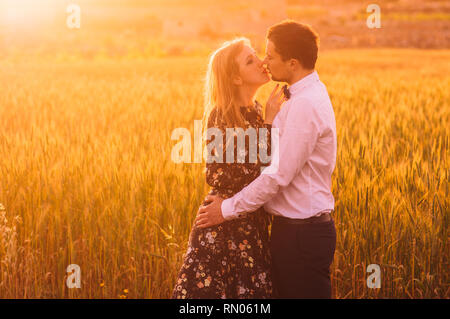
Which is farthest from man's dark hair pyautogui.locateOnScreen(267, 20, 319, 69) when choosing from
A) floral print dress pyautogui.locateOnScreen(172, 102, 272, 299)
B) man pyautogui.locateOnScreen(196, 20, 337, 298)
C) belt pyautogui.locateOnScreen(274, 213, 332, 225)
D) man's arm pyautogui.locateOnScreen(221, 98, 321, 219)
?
belt pyautogui.locateOnScreen(274, 213, 332, 225)

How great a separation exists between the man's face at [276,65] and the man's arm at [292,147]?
0.48ft

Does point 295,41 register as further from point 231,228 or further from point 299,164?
point 231,228

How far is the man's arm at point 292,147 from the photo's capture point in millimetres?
1865

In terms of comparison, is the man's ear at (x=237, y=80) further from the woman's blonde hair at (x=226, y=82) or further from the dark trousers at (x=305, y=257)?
the dark trousers at (x=305, y=257)

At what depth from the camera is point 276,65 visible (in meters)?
1.99

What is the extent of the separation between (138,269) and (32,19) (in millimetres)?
42060

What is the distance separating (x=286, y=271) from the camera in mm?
2020

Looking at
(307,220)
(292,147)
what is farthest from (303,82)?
(307,220)

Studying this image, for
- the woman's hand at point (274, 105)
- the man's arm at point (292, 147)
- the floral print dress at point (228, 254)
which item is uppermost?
the woman's hand at point (274, 105)

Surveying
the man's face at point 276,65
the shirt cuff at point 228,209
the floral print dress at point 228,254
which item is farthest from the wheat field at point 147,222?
Result: the man's face at point 276,65

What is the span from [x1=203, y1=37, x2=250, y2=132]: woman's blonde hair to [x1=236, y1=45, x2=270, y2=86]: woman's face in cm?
2

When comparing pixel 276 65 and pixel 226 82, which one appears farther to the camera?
pixel 226 82

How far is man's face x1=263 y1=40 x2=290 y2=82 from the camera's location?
198 centimetres

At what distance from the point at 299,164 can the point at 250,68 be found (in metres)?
0.53
